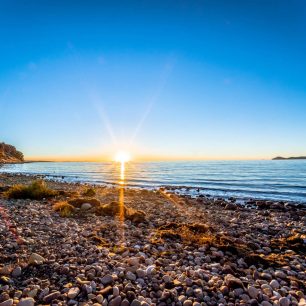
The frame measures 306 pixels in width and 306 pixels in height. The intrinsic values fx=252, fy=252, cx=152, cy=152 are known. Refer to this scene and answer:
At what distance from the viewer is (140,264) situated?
663cm

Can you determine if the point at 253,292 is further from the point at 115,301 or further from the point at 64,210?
the point at 64,210

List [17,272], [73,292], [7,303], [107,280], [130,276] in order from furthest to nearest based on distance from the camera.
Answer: [130,276] < [17,272] < [107,280] < [73,292] < [7,303]

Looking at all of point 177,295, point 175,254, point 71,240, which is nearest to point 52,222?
point 71,240

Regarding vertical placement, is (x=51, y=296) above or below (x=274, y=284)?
above

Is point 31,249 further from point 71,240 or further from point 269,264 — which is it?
point 269,264

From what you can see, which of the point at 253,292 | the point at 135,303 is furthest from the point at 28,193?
the point at 253,292

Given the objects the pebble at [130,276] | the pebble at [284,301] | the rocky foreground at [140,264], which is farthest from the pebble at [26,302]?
the pebble at [284,301]

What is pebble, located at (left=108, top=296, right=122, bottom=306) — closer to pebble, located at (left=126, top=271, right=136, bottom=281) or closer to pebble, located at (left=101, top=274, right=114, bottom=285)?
pebble, located at (left=101, top=274, right=114, bottom=285)

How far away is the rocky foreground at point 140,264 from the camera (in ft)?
17.0

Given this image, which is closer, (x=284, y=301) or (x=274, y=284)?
(x=284, y=301)

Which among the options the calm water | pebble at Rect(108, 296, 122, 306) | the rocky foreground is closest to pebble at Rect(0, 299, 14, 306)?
the rocky foreground

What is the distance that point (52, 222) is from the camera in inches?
422

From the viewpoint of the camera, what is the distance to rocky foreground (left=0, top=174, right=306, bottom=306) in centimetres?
518

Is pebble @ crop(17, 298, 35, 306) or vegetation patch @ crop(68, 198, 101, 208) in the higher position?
pebble @ crop(17, 298, 35, 306)
